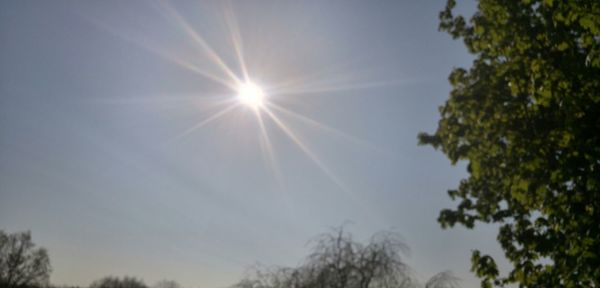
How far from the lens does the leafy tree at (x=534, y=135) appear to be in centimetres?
571

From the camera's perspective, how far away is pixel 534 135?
6.49 meters

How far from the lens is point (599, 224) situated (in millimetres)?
5562

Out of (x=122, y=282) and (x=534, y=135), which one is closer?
(x=534, y=135)

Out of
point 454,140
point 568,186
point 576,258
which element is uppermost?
point 454,140

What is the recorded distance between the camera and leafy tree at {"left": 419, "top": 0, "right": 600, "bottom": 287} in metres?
5.71

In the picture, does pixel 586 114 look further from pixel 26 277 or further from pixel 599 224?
pixel 26 277

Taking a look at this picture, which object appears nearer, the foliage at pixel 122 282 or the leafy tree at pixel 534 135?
the leafy tree at pixel 534 135

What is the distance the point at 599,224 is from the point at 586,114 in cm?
161

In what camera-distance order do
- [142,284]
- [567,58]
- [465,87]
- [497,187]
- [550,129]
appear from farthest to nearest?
1. [142,284]
2. [465,87]
3. [497,187]
4. [550,129]
5. [567,58]

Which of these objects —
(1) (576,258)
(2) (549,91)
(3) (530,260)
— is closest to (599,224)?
(1) (576,258)

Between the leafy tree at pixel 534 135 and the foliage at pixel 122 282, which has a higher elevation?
the foliage at pixel 122 282

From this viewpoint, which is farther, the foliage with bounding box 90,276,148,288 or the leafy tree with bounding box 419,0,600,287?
the foliage with bounding box 90,276,148,288

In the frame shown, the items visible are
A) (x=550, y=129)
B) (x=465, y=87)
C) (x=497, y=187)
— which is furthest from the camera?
(x=465, y=87)

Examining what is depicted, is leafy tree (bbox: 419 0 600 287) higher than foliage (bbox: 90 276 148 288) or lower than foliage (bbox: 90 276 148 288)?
lower
